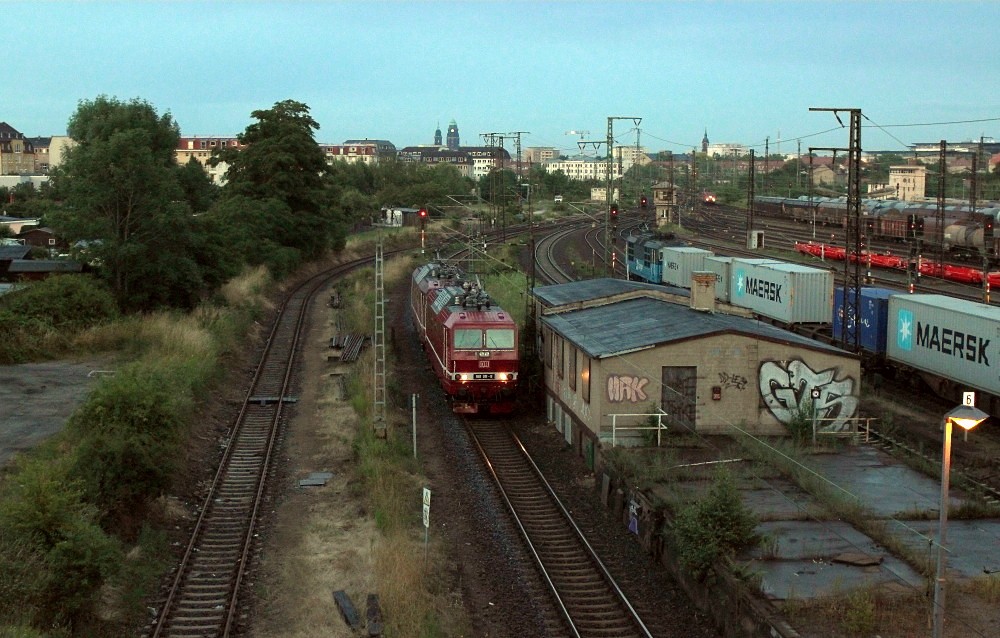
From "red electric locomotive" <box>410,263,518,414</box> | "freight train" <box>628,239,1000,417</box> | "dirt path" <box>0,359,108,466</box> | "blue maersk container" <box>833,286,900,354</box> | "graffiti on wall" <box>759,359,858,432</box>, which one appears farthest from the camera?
"blue maersk container" <box>833,286,900,354</box>

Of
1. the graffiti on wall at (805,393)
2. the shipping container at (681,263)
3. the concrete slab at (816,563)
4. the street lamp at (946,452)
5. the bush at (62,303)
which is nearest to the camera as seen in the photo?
the street lamp at (946,452)

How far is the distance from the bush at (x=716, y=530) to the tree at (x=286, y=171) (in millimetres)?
46771

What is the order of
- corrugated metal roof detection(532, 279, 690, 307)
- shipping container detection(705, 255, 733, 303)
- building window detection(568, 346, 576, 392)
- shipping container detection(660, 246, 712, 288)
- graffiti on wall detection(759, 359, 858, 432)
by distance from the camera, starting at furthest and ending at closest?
shipping container detection(660, 246, 712, 288)
shipping container detection(705, 255, 733, 303)
corrugated metal roof detection(532, 279, 690, 307)
building window detection(568, 346, 576, 392)
graffiti on wall detection(759, 359, 858, 432)

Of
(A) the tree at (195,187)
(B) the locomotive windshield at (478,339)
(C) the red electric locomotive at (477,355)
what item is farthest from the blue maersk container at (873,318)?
(A) the tree at (195,187)

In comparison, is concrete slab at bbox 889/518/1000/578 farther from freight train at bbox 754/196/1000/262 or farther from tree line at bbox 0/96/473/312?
freight train at bbox 754/196/1000/262

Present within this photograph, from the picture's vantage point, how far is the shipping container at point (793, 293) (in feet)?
119

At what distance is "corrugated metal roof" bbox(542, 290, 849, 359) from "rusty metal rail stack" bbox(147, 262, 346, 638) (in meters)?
7.94

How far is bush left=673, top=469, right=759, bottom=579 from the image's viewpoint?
14.8 meters

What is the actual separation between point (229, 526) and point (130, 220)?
19.9m

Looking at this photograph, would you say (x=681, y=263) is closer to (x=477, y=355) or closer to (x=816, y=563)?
(x=477, y=355)

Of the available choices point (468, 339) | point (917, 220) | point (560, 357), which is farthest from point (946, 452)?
point (917, 220)

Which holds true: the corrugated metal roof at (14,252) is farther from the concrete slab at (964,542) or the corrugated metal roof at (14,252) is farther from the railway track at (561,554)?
the concrete slab at (964,542)

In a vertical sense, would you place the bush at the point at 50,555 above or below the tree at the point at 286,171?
below

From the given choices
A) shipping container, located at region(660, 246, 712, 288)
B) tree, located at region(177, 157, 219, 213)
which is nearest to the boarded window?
shipping container, located at region(660, 246, 712, 288)
